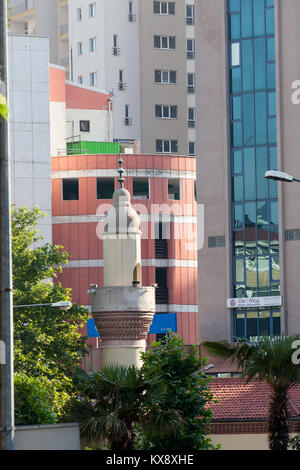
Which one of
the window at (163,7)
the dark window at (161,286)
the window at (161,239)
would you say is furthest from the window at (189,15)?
the dark window at (161,286)

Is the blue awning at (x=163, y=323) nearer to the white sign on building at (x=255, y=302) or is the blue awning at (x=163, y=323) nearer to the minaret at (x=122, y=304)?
the white sign on building at (x=255, y=302)

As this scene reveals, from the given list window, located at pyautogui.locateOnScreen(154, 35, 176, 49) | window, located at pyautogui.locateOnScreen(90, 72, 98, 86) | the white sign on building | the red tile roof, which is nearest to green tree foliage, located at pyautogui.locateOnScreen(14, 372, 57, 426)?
the red tile roof

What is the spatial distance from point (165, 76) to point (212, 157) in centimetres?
3923

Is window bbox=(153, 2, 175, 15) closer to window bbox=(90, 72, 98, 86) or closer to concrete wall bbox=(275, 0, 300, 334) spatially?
window bbox=(90, 72, 98, 86)

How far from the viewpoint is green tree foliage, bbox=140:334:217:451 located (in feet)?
105

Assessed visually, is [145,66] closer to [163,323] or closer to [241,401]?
[163,323]

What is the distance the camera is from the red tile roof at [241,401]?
50559 mm

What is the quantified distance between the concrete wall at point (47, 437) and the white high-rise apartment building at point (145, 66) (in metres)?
85.3

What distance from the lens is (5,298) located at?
16375 millimetres

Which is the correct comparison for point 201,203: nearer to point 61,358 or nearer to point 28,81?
point 61,358

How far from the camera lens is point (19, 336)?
57.8m

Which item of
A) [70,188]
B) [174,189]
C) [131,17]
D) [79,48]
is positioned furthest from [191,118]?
[70,188]
